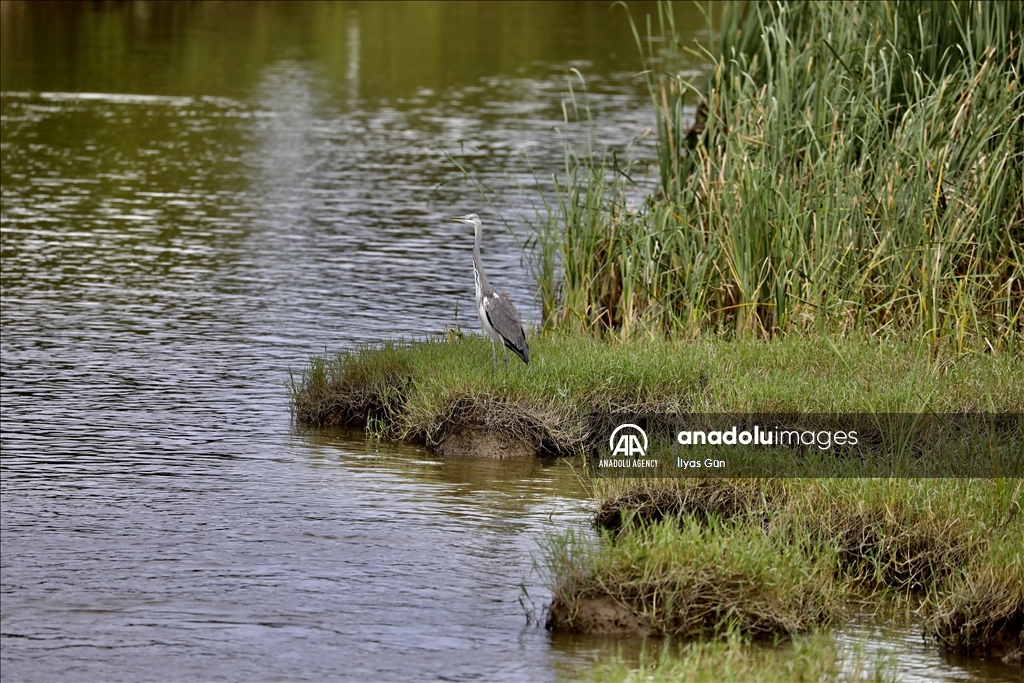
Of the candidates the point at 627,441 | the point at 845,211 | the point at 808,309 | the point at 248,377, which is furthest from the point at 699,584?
the point at 248,377

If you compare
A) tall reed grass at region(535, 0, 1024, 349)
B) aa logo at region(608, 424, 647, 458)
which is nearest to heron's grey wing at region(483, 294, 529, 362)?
aa logo at region(608, 424, 647, 458)

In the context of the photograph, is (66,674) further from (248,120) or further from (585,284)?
(248,120)

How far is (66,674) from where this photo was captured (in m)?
6.30

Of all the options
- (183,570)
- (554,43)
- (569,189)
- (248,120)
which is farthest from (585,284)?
(554,43)

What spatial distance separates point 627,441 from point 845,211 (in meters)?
2.37

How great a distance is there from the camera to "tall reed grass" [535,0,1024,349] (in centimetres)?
1052

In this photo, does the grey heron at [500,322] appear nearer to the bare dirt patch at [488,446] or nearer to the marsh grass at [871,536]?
the bare dirt patch at [488,446]

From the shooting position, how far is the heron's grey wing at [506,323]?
948cm

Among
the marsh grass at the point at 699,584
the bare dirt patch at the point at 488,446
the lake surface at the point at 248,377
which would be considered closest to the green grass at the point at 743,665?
the marsh grass at the point at 699,584

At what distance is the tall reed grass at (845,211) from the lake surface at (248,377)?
3.06 ft

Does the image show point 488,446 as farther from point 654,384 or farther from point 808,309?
point 808,309

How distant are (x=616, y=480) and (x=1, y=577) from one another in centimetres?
299

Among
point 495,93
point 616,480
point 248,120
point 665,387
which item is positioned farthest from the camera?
point 495,93

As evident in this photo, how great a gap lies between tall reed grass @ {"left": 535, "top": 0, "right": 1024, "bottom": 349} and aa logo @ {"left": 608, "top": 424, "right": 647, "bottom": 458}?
1340mm
